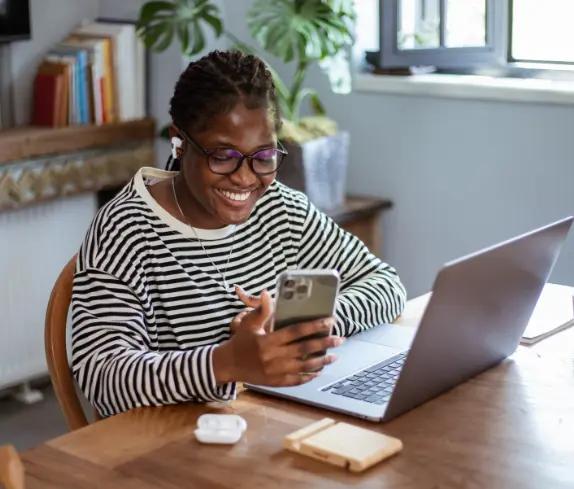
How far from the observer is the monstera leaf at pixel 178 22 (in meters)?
3.19

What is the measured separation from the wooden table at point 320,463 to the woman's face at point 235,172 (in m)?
0.32

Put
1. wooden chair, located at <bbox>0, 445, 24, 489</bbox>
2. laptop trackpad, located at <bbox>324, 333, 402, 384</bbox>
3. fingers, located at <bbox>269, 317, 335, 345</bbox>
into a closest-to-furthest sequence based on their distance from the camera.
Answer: wooden chair, located at <bbox>0, 445, 24, 489</bbox> → fingers, located at <bbox>269, 317, 335, 345</bbox> → laptop trackpad, located at <bbox>324, 333, 402, 384</bbox>

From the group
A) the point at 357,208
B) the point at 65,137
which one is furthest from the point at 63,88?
the point at 357,208

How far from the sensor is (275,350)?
1421 mm

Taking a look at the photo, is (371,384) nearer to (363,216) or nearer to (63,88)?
(363,216)

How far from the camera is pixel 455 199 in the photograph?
3.40m

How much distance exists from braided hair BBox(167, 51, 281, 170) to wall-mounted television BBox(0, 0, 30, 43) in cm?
170

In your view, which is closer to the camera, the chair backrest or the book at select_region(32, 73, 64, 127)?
the chair backrest

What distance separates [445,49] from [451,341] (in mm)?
2000

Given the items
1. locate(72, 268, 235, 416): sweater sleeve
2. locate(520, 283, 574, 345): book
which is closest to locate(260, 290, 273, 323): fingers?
locate(72, 268, 235, 416): sweater sleeve

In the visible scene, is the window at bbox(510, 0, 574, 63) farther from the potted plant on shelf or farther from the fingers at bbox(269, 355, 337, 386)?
the fingers at bbox(269, 355, 337, 386)

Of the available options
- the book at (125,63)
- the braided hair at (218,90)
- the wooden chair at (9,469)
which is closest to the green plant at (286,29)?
the book at (125,63)

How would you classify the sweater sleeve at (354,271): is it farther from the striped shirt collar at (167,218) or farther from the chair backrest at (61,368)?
the chair backrest at (61,368)

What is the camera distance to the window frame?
10.8ft
